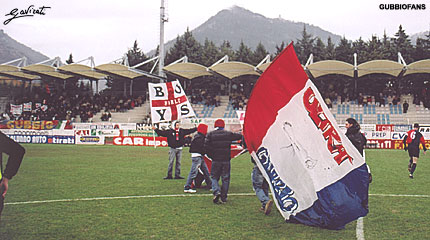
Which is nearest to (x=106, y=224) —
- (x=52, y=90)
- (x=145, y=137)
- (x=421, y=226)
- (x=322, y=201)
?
(x=322, y=201)

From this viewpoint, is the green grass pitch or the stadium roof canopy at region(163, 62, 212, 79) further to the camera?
the stadium roof canopy at region(163, 62, 212, 79)

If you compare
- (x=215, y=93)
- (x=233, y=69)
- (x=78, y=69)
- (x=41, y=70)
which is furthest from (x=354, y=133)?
(x=41, y=70)

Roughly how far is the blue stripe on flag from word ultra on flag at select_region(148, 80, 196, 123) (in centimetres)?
1243

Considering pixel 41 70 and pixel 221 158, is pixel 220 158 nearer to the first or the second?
pixel 221 158

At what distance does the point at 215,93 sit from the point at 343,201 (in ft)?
152

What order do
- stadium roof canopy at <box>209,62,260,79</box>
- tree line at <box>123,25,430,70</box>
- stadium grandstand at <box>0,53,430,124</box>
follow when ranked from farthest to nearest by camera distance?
tree line at <box>123,25,430,70</box>, stadium roof canopy at <box>209,62,260,79</box>, stadium grandstand at <box>0,53,430,124</box>

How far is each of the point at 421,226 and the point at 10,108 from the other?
1772 inches

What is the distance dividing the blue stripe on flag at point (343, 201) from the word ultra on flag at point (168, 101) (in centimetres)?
1243

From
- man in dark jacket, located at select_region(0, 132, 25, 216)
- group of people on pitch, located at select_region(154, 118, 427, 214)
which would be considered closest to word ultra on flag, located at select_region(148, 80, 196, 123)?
group of people on pitch, located at select_region(154, 118, 427, 214)

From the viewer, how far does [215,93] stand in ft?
173

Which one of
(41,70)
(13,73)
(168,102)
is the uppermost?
(41,70)

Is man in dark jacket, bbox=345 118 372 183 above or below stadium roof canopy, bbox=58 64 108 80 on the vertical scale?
below

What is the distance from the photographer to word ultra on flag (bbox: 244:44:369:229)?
22.3 feet

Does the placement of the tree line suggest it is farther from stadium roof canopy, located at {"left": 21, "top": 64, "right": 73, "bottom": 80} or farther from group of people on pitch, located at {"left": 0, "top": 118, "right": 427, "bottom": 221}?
group of people on pitch, located at {"left": 0, "top": 118, "right": 427, "bottom": 221}
